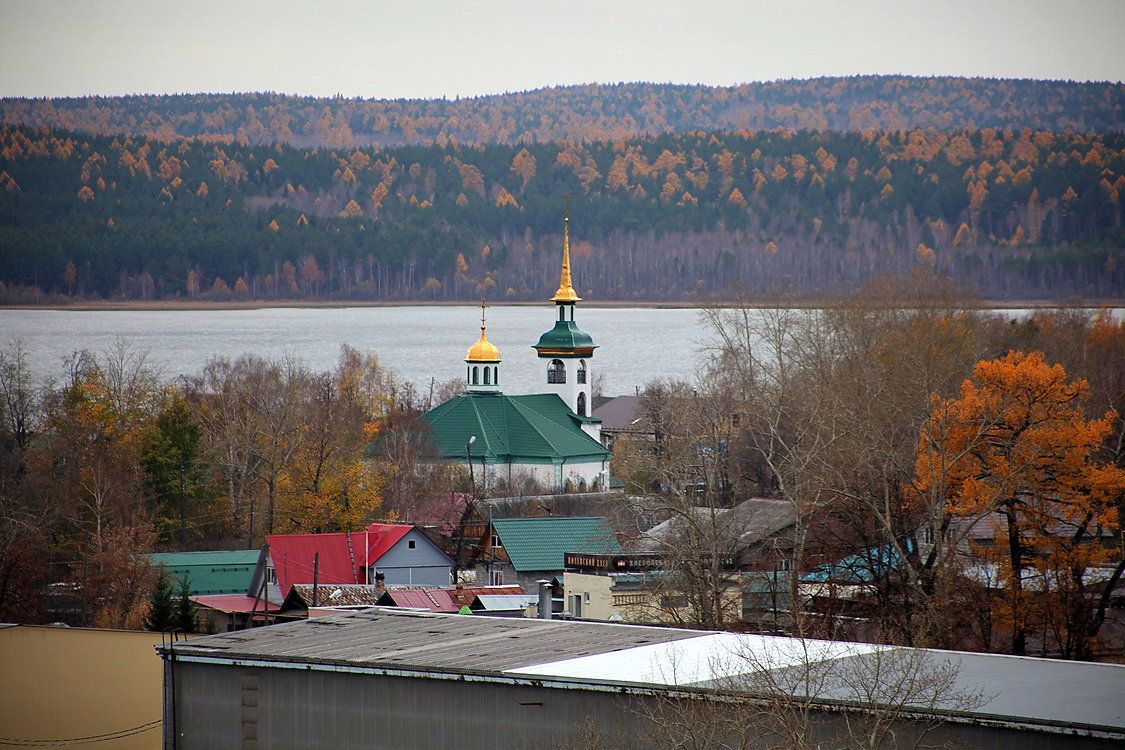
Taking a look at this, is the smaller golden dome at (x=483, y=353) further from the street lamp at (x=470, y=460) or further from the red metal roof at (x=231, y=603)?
the red metal roof at (x=231, y=603)

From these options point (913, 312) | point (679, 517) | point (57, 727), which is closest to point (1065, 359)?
point (913, 312)

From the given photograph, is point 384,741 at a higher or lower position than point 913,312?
lower

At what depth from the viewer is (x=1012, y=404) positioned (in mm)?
38625

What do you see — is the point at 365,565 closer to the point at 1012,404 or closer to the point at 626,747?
the point at 1012,404

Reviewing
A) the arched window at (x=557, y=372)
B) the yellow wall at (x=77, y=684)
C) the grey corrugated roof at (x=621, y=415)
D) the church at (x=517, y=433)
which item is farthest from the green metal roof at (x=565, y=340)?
the yellow wall at (x=77, y=684)

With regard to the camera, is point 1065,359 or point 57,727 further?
point 1065,359

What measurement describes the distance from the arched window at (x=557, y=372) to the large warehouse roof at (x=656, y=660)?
48.6 metres

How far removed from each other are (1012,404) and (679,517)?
7445mm

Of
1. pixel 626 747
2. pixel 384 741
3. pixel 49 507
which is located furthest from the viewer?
pixel 49 507

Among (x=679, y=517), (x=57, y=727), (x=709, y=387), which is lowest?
(x=57, y=727)

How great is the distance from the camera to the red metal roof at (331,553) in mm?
44156

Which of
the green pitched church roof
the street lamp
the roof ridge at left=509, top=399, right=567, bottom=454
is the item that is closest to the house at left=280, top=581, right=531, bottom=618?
the street lamp

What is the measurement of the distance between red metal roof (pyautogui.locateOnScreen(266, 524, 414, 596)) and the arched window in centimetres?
2989

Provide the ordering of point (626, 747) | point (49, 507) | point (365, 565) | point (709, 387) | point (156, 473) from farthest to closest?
point (709, 387) < point (156, 473) < point (49, 507) < point (365, 565) < point (626, 747)
